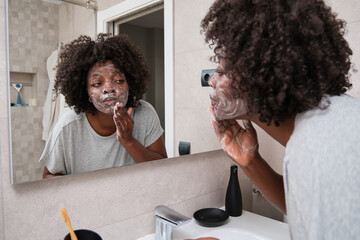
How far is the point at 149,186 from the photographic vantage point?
959 millimetres

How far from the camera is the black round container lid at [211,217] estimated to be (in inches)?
40.5

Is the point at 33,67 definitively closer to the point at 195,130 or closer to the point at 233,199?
the point at 195,130

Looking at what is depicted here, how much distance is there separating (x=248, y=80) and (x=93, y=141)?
0.50 m

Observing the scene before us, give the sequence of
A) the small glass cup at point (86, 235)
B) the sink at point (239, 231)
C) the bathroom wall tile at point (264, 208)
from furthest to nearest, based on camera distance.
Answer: the bathroom wall tile at point (264, 208) < the sink at point (239, 231) < the small glass cup at point (86, 235)

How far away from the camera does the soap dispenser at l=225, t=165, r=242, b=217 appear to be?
3.76ft

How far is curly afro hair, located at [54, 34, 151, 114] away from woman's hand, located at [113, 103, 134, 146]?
0.09 ft

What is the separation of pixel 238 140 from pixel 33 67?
57 cm

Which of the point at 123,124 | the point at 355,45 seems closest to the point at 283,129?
the point at 123,124

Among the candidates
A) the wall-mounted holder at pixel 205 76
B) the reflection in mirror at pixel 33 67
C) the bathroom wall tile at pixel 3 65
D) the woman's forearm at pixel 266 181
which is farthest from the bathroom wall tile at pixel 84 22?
the woman's forearm at pixel 266 181

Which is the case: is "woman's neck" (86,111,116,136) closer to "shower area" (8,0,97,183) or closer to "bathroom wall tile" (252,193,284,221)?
"shower area" (8,0,97,183)

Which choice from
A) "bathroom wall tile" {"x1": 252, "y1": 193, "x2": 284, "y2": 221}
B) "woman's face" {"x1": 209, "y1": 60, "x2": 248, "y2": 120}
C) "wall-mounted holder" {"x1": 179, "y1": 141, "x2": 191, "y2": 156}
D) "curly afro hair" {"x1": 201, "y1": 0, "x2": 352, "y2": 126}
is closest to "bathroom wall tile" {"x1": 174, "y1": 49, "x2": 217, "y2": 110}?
"wall-mounted holder" {"x1": 179, "y1": 141, "x2": 191, "y2": 156}

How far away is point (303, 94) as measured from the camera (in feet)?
1.59

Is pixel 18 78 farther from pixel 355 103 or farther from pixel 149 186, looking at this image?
pixel 355 103

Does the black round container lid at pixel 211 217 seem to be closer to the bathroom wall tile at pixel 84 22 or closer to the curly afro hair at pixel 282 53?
the curly afro hair at pixel 282 53
